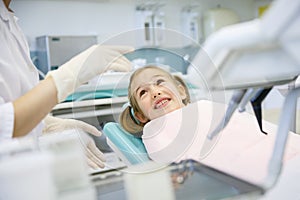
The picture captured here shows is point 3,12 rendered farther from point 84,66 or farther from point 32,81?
point 84,66

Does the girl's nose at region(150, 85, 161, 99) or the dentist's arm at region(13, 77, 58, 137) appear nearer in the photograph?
the dentist's arm at region(13, 77, 58, 137)

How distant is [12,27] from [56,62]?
5.65 feet

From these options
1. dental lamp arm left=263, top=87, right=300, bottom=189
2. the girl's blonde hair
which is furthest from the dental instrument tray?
the girl's blonde hair

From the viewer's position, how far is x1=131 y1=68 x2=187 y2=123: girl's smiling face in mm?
1354

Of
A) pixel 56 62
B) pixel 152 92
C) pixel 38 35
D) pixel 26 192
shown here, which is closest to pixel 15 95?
pixel 26 192

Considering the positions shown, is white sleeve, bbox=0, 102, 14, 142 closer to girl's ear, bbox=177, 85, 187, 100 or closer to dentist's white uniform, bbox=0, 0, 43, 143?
dentist's white uniform, bbox=0, 0, 43, 143

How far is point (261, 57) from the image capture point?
1.82 ft

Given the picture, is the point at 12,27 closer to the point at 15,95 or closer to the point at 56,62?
the point at 15,95

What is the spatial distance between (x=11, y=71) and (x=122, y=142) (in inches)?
21.7

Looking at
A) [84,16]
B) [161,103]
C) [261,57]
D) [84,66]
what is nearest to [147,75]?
[161,103]

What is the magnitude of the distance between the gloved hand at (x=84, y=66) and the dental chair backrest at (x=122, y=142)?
1.44 ft

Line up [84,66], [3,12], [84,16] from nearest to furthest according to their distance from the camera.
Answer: [84,66] → [3,12] → [84,16]

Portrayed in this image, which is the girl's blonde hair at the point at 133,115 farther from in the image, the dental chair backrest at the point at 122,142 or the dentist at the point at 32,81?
the dentist at the point at 32,81

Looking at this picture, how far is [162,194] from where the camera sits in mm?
626
